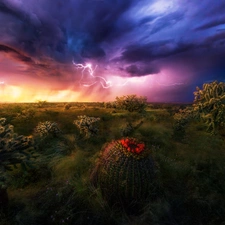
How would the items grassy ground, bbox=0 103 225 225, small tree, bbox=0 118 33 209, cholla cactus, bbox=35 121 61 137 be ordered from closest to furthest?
small tree, bbox=0 118 33 209 → grassy ground, bbox=0 103 225 225 → cholla cactus, bbox=35 121 61 137

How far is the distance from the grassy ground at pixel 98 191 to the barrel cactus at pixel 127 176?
20cm

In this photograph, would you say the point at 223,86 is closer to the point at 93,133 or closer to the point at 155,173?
the point at 93,133

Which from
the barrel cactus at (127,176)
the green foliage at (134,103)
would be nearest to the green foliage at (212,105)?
the green foliage at (134,103)

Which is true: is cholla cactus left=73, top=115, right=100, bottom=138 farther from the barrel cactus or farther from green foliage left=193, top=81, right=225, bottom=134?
green foliage left=193, top=81, right=225, bottom=134

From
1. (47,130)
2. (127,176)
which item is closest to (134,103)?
(47,130)

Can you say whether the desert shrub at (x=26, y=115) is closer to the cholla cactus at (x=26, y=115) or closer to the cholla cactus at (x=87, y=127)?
the cholla cactus at (x=26, y=115)

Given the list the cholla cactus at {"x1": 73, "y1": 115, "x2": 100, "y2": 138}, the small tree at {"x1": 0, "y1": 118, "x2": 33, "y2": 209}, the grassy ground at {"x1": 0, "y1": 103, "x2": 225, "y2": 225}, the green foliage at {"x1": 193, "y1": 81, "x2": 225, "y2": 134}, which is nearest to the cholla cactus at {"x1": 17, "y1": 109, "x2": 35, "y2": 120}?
the grassy ground at {"x1": 0, "y1": 103, "x2": 225, "y2": 225}

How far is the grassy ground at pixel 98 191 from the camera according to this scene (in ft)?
12.6

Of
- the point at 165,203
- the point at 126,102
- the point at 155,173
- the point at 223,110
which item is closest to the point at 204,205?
the point at 165,203

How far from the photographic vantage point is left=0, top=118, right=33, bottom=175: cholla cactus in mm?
3697

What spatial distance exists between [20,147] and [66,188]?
159 centimetres

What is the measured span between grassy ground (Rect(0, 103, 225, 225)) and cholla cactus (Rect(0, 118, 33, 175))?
0.34 m

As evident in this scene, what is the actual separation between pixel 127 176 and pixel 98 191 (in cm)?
74

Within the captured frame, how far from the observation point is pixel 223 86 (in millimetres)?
9727
